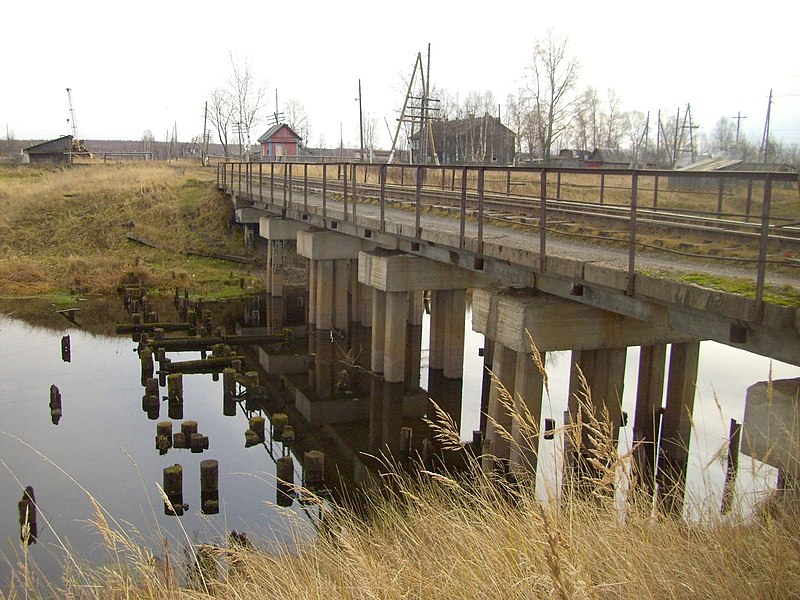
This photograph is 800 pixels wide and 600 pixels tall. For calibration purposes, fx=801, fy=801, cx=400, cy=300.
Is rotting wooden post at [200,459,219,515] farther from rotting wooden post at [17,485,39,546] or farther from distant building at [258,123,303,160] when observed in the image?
distant building at [258,123,303,160]

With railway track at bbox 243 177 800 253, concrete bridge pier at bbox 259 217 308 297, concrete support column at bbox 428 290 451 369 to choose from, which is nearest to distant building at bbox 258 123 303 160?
concrete bridge pier at bbox 259 217 308 297

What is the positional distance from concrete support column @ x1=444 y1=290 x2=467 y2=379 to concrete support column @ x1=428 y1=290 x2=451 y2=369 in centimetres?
9

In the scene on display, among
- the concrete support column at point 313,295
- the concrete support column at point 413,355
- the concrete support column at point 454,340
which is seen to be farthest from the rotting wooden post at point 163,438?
the concrete support column at point 313,295

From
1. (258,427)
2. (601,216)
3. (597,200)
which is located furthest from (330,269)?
(601,216)

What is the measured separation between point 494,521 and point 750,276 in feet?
14.2

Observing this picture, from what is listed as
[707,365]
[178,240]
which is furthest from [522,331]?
[178,240]

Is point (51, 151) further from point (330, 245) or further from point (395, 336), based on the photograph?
point (395, 336)

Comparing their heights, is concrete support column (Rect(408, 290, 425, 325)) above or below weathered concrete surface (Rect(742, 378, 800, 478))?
below

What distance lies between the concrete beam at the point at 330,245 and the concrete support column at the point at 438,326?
150 inches

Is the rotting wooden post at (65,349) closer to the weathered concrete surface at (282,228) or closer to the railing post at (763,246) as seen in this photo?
the weathered concrete surface at (282,228)

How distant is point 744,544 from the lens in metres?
3.53

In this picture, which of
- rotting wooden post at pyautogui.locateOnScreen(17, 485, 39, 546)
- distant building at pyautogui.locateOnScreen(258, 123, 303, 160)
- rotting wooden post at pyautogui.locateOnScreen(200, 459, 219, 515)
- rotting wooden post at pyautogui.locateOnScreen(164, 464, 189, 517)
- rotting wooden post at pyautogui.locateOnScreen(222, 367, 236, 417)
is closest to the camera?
rotting wooden post at pyautogui.locateOnScreen(17, 485, 39, 546)

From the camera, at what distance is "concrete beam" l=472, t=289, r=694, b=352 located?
30.1ft

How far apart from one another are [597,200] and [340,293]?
7.89 meters
